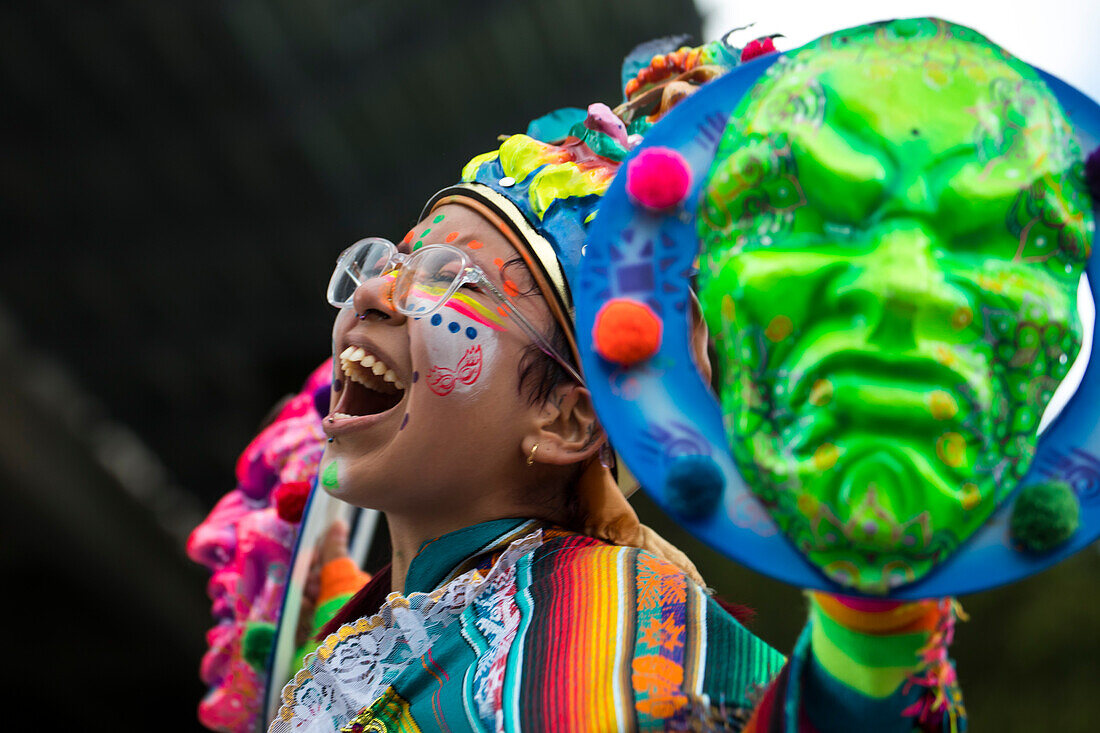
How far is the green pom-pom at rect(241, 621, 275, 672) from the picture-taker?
2135mm

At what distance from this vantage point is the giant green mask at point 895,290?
852mm

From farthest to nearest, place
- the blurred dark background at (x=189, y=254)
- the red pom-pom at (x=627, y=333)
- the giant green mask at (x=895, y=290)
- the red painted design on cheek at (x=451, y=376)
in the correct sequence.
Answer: the blurred dark background at (x=189, y=254), the red painted design on cheek at (x=451, y=376), the red pom-pom at (x=627, y=333), the giant green mask at (x=895, y=290)

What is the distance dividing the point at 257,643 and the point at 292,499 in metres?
0.32

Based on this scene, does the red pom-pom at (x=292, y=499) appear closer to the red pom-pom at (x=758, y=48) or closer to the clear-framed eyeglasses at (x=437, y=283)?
the clear-framed eyeglasses at (x=437, y=283)

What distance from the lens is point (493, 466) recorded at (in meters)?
1.55

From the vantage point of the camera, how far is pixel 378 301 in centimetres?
158

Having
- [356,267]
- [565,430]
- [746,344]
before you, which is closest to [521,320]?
[565,430]

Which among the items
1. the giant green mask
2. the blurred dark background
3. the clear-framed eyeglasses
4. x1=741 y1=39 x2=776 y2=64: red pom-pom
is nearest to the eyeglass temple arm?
the clear-framed eyeglasses

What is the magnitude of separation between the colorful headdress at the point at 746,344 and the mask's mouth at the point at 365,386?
59cm

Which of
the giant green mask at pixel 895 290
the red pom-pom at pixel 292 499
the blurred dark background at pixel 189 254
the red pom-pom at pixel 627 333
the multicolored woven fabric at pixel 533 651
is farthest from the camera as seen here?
the blurred dark background at pixel 189 254

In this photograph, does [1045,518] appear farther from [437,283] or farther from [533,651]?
[437,283]

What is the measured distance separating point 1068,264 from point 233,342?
5086 millimetres

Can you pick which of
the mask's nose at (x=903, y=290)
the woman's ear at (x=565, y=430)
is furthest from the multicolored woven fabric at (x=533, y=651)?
the mask's nose at (x=903, y=290)

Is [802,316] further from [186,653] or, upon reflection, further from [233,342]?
[186,653]
